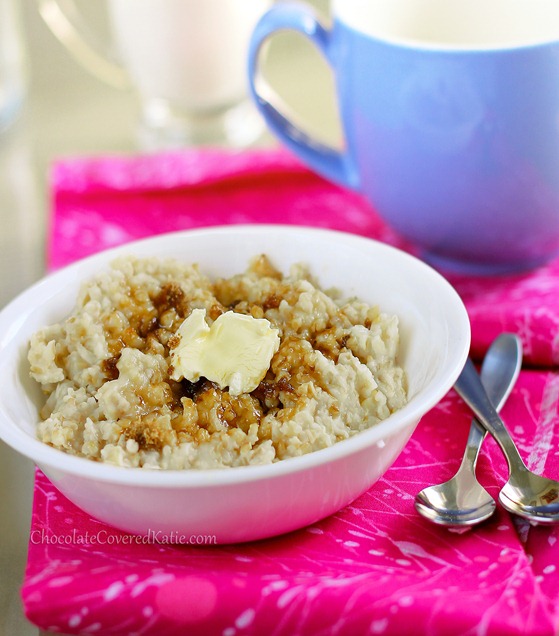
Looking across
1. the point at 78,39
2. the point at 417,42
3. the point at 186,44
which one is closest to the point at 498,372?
the point at 417,42

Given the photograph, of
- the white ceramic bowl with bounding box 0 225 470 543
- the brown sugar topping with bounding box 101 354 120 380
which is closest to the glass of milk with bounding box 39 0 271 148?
the white ceramic bowl with bounding box 0 225 470 543

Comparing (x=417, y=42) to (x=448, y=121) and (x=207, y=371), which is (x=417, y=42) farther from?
(x=207, y=371)

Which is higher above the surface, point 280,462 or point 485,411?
point 280,462

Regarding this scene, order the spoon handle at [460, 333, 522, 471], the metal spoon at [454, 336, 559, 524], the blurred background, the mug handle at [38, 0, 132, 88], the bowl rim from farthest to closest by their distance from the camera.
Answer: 1. the mug handle at [38, 0, 132, 88]
2. the blurred background
3. the spoon handle at [460, 333, 522, 471]
4. the metal spoon at [454, 336, 559, 524]
5. the bowl rim

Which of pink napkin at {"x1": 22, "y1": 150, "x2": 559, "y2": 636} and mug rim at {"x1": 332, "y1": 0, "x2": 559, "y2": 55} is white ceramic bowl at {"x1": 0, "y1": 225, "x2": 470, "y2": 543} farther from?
mug rim at {"x1": 332, "y1": 0, "x2": 559, "y2": 55}

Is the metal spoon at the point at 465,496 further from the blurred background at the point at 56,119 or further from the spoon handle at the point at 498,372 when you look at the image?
the blurred background at the point at 56,119
